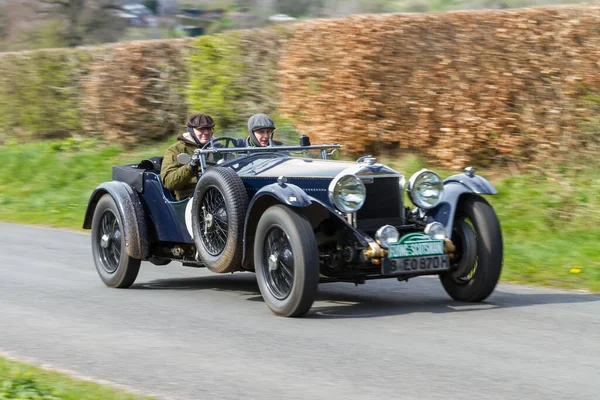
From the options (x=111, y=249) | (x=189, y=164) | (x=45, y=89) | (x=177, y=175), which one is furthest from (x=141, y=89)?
(x=189, y=164)

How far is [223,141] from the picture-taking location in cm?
912

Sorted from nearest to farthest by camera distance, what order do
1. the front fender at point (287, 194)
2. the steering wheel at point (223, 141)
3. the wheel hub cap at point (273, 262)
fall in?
the front fender at point (287, 194)
the wheel hub cap at point (273, 262)
the steering wheel at point (223, 141)

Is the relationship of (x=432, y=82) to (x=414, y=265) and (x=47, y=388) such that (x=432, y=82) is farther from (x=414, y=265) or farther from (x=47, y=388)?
(x=47, y=388)

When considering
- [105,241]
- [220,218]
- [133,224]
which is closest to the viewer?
[220,218]

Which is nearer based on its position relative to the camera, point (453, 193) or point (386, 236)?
point (386, 236)

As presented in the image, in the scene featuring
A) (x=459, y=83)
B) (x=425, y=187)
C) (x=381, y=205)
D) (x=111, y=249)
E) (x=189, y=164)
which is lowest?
(x=111, y=249)

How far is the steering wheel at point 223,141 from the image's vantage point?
355 inches

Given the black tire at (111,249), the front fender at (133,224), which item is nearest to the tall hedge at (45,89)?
the black tire at (111,249)

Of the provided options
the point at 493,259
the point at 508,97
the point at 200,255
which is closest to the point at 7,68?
the point at 508,97

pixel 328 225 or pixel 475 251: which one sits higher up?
pixel 328 225

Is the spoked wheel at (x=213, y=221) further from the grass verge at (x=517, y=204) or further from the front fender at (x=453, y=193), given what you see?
the grass verge at (x=517, y=204)

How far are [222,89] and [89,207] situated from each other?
8.11 meters

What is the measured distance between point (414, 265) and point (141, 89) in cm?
1269

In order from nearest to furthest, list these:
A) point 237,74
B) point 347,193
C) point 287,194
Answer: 1. point 287,194
2. point 347,193
3. point 237,74
